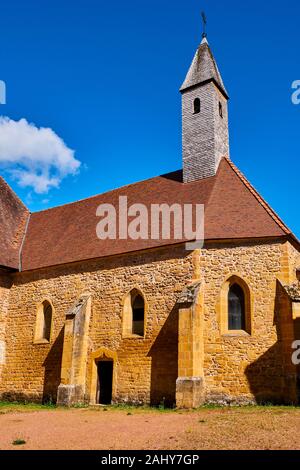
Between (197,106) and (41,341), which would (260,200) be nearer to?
(197,106)

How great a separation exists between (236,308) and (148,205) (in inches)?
260

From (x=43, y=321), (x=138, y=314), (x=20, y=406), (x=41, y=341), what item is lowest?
(x=20, y=406)

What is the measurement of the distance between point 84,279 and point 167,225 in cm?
434

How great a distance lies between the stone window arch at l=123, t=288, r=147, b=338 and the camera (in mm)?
17031

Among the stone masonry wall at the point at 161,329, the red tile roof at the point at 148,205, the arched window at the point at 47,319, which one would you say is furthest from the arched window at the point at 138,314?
the arched window at the point at 47,319

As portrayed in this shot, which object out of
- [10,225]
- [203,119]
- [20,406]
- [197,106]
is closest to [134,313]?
[20,406]

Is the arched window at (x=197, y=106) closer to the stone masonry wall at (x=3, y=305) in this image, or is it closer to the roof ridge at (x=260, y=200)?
the roof ridge at (x=260, y=200)

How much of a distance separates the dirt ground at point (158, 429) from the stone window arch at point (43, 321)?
6.13 m

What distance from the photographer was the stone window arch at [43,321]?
19.8 meters

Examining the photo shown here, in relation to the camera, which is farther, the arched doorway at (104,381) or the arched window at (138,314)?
the arched doorway at (104,381)

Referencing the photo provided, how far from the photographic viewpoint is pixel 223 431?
9.57 metres

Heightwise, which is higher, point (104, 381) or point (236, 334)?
point (236, 334)

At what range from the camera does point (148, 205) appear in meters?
19.8
